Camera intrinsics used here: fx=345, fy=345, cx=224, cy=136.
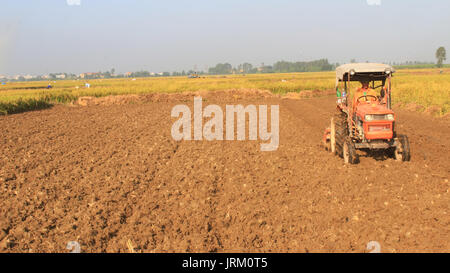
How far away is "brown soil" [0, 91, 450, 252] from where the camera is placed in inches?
189

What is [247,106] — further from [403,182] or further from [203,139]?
[403,182]

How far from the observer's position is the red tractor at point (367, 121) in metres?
7.66

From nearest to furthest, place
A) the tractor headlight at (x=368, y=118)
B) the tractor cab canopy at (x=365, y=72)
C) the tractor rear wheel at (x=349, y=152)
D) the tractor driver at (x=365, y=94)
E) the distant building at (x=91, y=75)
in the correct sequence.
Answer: the tractor headlight at (x=368, y=118) → the tractor rear wheel at (x=349, y=152) → the tractor cab canopy at (x=365, y=72) → the tractor driver at (x=365, y=94) → the distant building at (x=91, y=75)

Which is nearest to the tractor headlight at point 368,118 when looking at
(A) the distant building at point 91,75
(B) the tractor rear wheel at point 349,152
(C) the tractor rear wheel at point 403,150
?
(B) the tractor rear wheel at point 349,152

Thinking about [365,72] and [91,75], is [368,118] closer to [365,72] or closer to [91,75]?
[365,72]

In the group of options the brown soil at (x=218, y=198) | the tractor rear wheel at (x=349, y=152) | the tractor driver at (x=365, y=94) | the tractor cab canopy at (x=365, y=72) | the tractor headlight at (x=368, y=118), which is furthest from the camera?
the tractor driver at (x=365, y=94)

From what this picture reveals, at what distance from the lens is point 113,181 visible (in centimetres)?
748

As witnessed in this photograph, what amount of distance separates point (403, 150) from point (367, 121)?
3.79 feet

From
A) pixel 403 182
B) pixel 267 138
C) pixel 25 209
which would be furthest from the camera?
pixel 267 138

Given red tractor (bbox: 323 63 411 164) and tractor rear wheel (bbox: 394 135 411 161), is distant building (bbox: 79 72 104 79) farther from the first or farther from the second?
tractor rear wheel (bbox: 394 135 411 161)

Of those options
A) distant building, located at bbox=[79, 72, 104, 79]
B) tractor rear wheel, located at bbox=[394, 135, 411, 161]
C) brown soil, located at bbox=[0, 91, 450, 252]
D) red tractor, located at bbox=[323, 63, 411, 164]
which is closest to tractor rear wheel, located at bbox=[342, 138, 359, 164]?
red tractor, located at bbox=[323, 63, 411, 164]

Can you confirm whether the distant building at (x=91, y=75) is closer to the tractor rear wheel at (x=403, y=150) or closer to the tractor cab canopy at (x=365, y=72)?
the tractor cab canopy at (x=365, y=72)

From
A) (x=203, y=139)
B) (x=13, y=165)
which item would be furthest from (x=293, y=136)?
(x=13, y=165)
